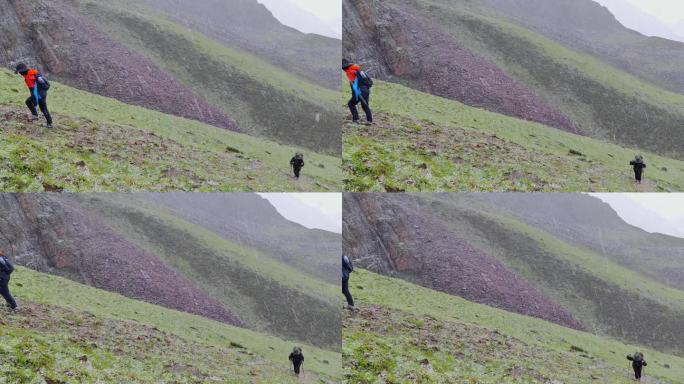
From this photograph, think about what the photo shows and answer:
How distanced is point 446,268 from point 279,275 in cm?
661

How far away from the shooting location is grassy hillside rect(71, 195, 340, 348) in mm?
20891

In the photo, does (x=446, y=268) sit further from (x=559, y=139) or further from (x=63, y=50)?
(x=63, y=50)

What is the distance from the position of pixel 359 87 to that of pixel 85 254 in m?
12.1

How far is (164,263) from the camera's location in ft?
73.2

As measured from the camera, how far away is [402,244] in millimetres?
20266

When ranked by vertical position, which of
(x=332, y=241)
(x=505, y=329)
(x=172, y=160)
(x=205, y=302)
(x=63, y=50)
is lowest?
(x=205, y=302)

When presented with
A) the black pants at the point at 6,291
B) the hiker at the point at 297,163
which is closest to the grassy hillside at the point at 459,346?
the hiker at the point at 297,163

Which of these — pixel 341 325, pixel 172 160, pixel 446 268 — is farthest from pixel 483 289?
pixel 172 160

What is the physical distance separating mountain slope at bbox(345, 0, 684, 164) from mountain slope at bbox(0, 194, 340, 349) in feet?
26.8

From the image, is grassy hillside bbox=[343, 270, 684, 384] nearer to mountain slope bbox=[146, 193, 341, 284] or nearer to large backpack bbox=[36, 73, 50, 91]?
mountain slope bbox=[146, 193, 341, 284]

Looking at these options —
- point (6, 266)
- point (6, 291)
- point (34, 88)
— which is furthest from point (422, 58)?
point (6, 291)

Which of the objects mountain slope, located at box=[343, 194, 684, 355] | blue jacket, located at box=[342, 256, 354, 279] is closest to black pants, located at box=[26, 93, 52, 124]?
mountain slope, located at box=[343, 194, 684, 355]

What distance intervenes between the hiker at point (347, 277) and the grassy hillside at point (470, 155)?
2.65 meters

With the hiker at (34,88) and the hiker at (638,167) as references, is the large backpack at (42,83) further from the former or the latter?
the hiker at (638,167)
